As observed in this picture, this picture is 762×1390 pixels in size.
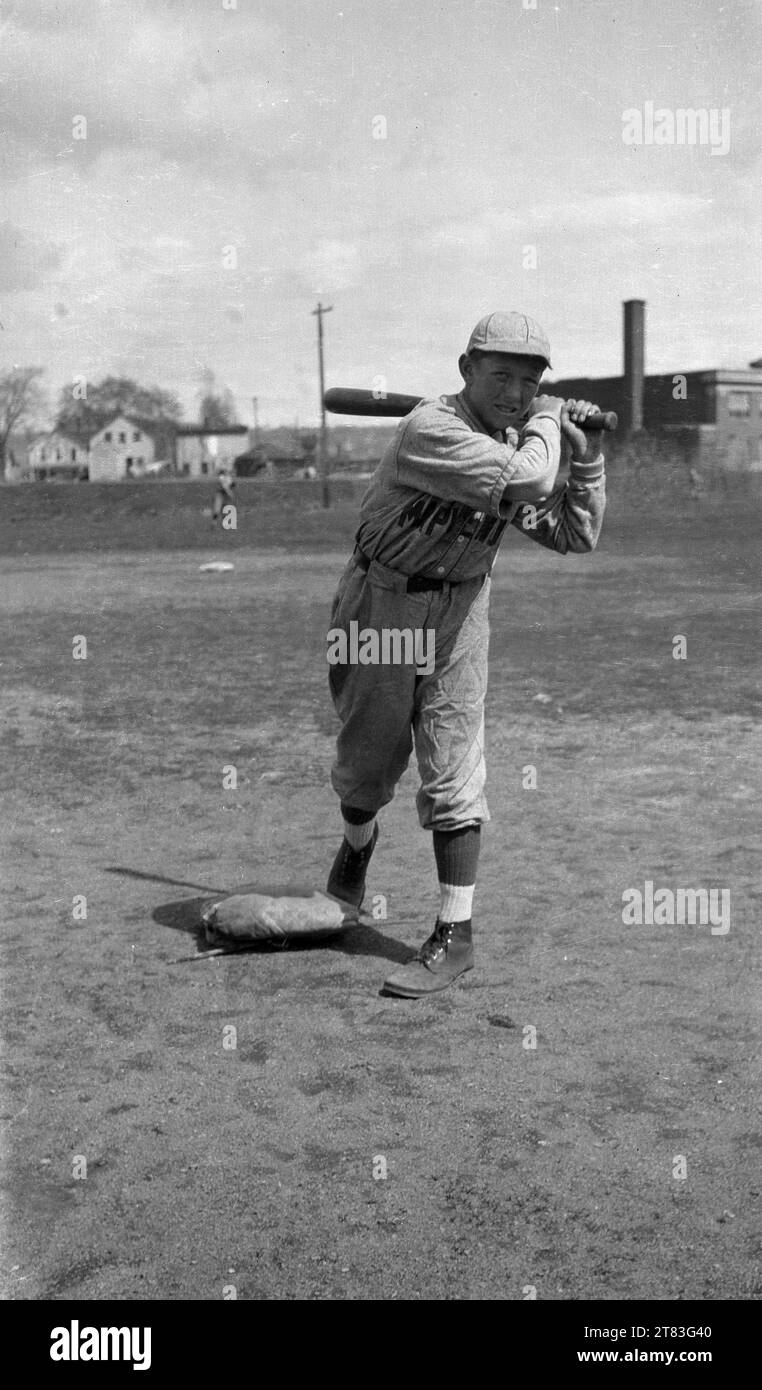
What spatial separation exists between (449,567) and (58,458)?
5879cm

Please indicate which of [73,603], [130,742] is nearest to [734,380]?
[73,603]

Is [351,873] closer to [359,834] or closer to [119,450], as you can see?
[359,834]

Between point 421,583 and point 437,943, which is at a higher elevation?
point 421,583

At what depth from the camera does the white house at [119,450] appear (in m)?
59.6

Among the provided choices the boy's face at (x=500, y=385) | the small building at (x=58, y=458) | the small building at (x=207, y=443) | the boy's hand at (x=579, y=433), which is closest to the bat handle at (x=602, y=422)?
the boy's hand at (x=579, y=433)

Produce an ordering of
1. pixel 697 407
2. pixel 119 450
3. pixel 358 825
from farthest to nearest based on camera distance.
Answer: pixel 119 450
pixel 697 407
pixel 358 825

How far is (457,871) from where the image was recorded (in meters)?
4.13

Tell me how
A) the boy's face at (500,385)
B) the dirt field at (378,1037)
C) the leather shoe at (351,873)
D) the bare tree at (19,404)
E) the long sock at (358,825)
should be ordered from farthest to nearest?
the bare tree at (19,404), the leather shoe at (351,873), the long sock at (358,825), the boy's face at (500,385), the dirt field at (378,1037)

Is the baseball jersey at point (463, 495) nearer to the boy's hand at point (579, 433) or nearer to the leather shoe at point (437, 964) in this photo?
the boy's hand at point (579, 433)

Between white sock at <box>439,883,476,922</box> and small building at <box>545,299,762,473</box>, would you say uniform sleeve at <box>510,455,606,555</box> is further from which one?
small building at <box>545,299,762,473</box>

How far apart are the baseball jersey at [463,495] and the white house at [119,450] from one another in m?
55.0

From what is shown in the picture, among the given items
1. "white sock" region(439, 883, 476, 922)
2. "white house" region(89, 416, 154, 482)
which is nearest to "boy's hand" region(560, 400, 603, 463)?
"white sock" region(439, 883, 476, 922)

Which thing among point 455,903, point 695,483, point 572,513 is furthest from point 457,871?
point 695,483

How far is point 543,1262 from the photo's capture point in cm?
262
